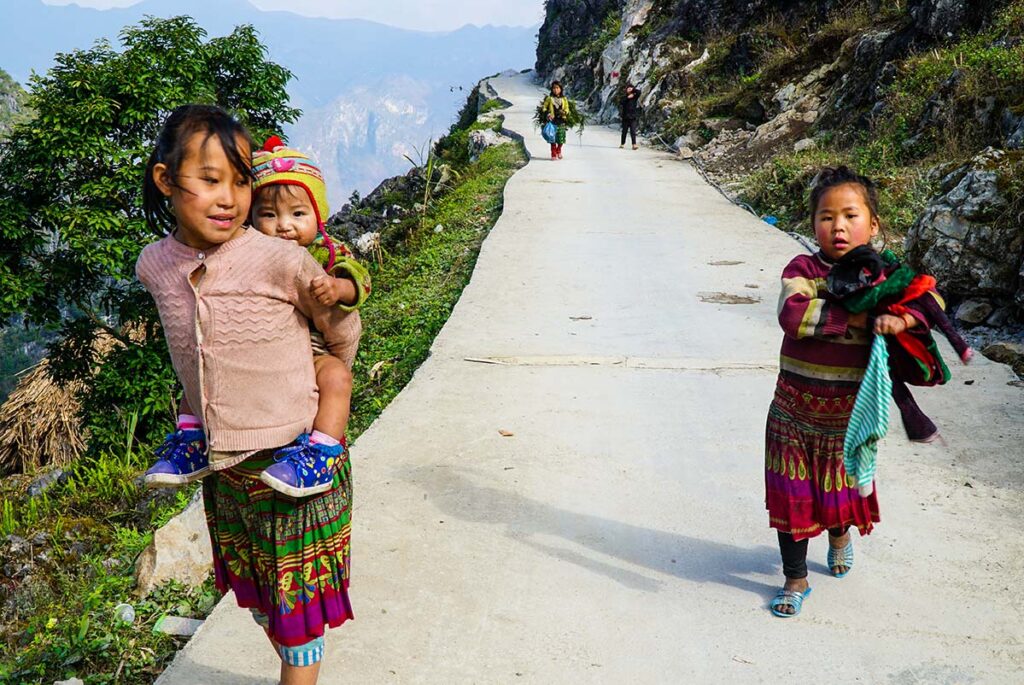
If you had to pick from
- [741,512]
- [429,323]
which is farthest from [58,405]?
[741,512]

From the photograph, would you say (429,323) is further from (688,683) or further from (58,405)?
(58,405)

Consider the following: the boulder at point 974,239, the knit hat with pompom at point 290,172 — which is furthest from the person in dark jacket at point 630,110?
the knit hat with pompom at point 290,172

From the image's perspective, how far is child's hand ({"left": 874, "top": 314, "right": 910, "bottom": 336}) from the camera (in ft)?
8.91

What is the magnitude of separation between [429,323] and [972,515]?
474 centimetres

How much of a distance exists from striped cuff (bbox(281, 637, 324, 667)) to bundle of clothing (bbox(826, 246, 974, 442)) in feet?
6.25

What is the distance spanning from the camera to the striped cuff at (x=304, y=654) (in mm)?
2289

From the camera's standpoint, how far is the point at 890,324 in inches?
107

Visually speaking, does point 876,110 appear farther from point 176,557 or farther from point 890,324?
point 176,557

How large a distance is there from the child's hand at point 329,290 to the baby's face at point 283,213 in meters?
0.22

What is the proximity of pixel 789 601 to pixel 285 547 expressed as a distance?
1852mm

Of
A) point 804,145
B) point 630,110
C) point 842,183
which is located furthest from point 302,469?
point 630,110

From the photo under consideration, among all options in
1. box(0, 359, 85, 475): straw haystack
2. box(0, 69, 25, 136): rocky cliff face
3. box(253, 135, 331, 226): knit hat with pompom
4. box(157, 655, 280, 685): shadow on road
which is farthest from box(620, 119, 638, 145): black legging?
box(0, 69, 25, 136): rocky cliff face

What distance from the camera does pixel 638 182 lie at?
14.2m

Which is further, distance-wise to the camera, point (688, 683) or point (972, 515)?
point (972, 515)
